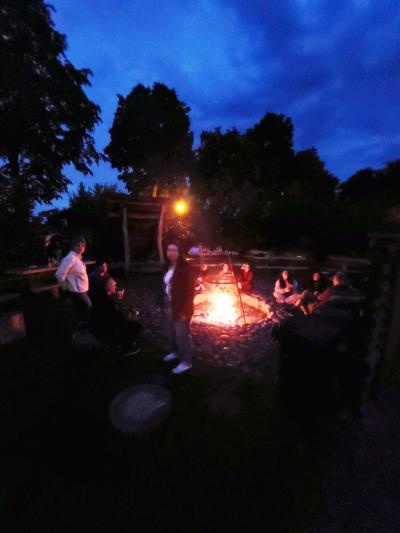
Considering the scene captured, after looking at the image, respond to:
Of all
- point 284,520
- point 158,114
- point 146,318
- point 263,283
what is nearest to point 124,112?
point 158,114

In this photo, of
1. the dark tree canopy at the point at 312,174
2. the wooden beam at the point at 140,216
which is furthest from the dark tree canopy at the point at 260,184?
the wooden beam at the point at 140,216

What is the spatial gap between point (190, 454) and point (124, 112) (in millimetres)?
32173

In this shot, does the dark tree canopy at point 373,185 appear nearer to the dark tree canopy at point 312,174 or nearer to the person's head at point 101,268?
the dark tree canopy at point 312,174

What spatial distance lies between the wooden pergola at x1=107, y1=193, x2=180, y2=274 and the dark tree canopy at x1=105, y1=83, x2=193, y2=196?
1264cm

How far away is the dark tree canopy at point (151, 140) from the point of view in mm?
25328

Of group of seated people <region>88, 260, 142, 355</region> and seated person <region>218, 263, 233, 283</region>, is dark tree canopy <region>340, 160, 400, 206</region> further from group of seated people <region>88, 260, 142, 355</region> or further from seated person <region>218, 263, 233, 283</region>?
group of seated people <region>88, 260, 142, 355</region>

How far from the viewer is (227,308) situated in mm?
7742

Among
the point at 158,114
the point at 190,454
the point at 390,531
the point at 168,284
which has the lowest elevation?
the point at 390,531

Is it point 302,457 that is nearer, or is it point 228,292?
point 302,457

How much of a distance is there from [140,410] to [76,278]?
10.9 feet

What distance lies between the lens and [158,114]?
2661cm

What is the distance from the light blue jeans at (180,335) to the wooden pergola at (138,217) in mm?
7894

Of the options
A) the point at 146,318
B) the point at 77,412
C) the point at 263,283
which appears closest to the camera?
the point at 77,412

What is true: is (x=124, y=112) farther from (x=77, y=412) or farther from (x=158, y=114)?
(x=77, y=412)
